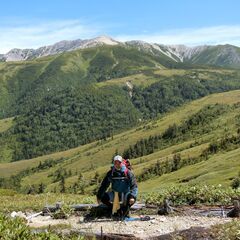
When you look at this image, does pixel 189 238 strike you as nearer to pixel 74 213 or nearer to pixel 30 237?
pixel 30 237

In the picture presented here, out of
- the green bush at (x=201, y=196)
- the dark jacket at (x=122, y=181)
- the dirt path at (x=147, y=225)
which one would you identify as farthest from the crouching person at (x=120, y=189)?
the green bush at (x=201, y=196)

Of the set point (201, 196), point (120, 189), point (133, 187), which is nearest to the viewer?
point (133, 187)

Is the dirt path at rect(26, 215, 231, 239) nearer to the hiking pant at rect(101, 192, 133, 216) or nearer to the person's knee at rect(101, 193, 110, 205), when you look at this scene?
the hiking pant at rect(101, 192, 133, 216)

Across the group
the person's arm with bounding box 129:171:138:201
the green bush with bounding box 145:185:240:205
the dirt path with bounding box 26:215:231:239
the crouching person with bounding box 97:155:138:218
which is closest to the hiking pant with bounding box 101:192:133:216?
the crouching person with bounding box 97:155:138:218

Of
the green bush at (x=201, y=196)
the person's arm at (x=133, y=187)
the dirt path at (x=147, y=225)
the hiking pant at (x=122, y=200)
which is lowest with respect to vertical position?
the green bush at (x=201, y=196)

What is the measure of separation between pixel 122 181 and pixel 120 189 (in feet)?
1.24

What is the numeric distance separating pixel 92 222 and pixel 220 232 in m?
6.64

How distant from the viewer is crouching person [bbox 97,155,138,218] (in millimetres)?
20672

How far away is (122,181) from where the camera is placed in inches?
829

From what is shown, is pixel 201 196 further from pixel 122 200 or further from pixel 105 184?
pixel 105 184

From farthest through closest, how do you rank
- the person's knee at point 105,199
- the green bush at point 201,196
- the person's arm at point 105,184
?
the green bush at point 201,196 → the person's knee at point 105,199 → the person's arm at point 105,184

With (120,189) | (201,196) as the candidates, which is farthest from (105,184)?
(201,196)

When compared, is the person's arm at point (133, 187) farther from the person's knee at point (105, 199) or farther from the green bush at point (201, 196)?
the green bush at point (201, 196)

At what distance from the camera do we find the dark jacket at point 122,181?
20.7 m
